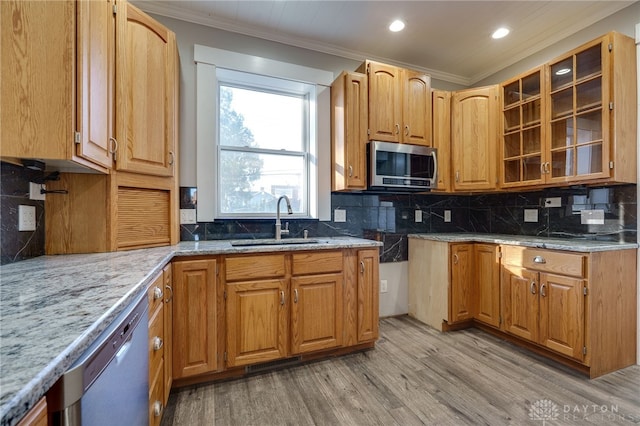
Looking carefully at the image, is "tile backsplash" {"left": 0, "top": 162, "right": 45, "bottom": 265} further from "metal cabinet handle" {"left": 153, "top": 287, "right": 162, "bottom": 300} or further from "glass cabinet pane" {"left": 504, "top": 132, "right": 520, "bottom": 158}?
"glass cabinet pane" {"left": 504, "top": 132, "right": 520, "bottom": 158}

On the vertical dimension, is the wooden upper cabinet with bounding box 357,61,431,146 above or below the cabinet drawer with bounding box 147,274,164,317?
above

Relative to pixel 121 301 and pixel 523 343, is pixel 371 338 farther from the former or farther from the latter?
pixel 121 301

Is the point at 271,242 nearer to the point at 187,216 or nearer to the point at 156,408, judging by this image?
the point at 187,216

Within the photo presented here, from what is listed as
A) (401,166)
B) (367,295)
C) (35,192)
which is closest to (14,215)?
(35,192)

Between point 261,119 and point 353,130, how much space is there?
860 millimetres

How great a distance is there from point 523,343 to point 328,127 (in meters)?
2.50

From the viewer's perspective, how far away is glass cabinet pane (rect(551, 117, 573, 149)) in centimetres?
229

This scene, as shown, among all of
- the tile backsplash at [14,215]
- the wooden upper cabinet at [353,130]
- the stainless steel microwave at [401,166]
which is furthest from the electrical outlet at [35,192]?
the stainless steel microwave at [401,166]

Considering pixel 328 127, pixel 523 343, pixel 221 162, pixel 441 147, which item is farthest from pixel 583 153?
pixel 221 162

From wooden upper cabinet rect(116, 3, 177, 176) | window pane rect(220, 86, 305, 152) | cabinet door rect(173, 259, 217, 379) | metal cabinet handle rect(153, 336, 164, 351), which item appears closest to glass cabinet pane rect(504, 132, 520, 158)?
window pane rect(220, 86, 305, 152)

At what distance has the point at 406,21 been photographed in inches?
93.0

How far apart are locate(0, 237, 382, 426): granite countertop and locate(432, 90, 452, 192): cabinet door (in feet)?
8.47

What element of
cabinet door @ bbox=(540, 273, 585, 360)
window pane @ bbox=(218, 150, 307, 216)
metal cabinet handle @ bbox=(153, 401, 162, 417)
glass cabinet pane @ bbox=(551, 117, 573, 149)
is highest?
glass cabinet pane @ bbox=(551, 117, 573, 149)

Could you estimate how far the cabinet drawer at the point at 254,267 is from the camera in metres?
1.86
